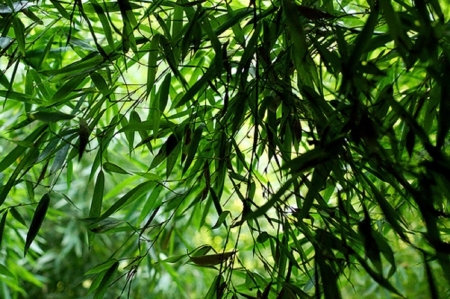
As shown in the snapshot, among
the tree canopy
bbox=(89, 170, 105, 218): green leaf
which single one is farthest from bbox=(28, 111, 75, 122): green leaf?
bbox=(89, 170, 105, 218): green leaf

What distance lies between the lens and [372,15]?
1.57ft

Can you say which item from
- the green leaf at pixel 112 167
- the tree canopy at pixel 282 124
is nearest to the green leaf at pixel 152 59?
the tree canopy at pixel 282 124

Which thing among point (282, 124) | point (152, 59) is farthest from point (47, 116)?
point (282, 124)

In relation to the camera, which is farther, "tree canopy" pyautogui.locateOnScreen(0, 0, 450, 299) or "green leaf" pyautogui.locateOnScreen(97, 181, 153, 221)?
"green leaf" pyautogui.locateOnScreen(97, 181, 153, 221)

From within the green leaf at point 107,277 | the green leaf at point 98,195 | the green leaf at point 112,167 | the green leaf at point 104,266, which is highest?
the green leaf at point 112,167

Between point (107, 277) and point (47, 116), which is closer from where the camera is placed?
point (47, 116)

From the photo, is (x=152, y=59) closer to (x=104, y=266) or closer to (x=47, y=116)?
(x=47, y=116)

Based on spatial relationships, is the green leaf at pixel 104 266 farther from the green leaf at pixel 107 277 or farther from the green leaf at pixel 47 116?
the green leaf at pixel 47 116

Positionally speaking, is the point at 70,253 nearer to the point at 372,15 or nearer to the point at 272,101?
the point at 272,101

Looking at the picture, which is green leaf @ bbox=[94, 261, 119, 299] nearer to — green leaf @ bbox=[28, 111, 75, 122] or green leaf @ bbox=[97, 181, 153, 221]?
green leaf @ bbox=[97, 181, 153, 221]

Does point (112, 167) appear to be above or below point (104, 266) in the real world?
above

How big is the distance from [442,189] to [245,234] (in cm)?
171

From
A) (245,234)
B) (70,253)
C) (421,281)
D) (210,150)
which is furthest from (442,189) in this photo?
(70,253)

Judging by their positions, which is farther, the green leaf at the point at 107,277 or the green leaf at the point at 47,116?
the green leaf at the point at 107,277
